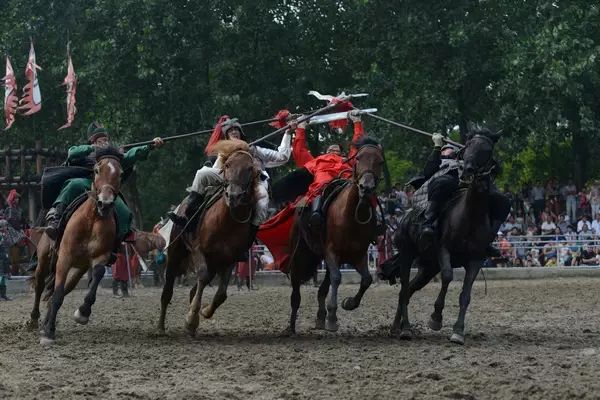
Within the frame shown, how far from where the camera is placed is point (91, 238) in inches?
599

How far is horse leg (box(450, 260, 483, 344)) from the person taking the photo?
14477mm

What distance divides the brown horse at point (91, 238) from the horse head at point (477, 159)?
4093 mm

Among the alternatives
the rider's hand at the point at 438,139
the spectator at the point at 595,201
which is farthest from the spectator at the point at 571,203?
the rider's hand at the point at 438,139

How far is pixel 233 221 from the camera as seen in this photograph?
1545 centimetres

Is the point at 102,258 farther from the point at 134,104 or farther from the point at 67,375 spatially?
the point at 134,104

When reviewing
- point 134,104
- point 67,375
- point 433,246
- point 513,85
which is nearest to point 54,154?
point 134,104

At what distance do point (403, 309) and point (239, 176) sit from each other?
2706mm

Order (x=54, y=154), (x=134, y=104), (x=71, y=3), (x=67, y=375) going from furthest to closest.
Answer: (x=71, y=3) → (x=134, y=104) → (x=54, y=154) → (x=67, y=375)

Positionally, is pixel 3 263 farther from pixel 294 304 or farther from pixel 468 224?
pixel 468 224

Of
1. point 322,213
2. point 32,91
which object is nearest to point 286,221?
point 322,213

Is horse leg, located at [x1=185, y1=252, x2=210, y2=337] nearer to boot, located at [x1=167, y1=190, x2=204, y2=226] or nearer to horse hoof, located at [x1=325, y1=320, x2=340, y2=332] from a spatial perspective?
boot, located at [x1=167, y1=190, x2=204, y2=226]

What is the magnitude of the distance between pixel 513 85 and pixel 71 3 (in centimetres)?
1503

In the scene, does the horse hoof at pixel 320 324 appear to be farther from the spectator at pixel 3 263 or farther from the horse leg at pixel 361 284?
the spectator at pixel 3 263

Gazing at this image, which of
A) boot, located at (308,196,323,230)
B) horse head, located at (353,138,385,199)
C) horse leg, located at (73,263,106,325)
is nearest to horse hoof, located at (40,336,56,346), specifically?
horse leg, located at (73,263,106,325)
